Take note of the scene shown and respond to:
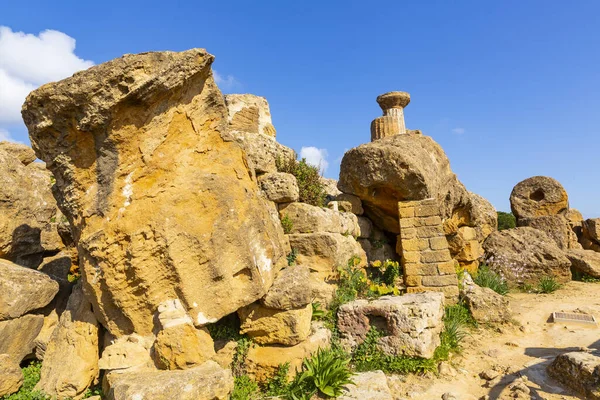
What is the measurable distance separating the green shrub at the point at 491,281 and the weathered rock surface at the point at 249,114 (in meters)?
5.69

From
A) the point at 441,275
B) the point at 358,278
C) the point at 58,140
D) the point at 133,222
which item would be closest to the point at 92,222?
the point at 133,222

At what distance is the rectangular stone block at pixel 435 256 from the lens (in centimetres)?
661

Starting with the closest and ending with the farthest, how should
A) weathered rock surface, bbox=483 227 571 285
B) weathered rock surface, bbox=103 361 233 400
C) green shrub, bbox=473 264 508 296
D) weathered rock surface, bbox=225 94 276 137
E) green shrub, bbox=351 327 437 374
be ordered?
weathered rock surface, bbox=103 361 233 400 < green shrub, bbox=351 327 437 374 < weathered rock surface, bbox=225 94 276 137 < green shrub, bbox=473 264 508 296 < weathered rock surface, bbox=483 227 571 285

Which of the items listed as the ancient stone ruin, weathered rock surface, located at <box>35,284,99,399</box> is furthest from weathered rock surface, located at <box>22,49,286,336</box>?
weathered rock surface, located at <box>35,284,99,399</box>

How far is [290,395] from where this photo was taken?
378cm

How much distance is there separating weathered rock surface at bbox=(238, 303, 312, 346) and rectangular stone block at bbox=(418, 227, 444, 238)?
3.48 meters

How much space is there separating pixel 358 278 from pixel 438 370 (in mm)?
1728

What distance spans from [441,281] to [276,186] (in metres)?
3.37

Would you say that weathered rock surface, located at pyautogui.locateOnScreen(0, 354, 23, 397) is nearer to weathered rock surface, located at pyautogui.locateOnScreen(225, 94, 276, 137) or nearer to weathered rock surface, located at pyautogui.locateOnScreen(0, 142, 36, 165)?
weathered rock surface, located at pyautogui.locateOnScreen(225, 94, 276, 137)

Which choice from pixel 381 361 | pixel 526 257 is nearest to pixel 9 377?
pixel 381 361

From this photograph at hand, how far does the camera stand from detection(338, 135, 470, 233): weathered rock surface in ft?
21.9

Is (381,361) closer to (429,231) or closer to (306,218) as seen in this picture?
(306,218)

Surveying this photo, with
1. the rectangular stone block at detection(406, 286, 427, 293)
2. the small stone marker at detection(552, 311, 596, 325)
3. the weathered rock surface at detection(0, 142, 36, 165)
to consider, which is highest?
the weathered rock surface at detection(0, 142, 36, 165)

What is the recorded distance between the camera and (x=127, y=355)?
3381 millimetres
